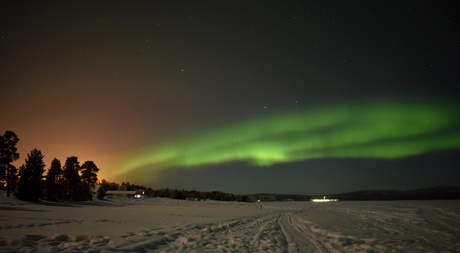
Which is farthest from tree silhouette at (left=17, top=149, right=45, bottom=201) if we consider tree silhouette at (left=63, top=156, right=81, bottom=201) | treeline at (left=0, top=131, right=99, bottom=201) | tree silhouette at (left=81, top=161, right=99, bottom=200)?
tree silhouette at (left=81, top=161, right=99, bottom=200)

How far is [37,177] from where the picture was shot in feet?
156

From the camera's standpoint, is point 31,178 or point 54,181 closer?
point 31,178

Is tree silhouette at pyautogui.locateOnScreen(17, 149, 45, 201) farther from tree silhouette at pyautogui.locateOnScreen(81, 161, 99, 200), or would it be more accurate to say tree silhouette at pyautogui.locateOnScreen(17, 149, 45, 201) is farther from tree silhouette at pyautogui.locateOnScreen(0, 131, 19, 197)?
tree silhouette at pyautogui.locateOnScreen(81, 161, 99, 200)

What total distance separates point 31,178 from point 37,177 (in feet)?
2.86

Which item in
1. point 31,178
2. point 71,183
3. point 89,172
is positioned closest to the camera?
point 31,178

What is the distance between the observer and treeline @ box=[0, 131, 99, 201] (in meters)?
46.4

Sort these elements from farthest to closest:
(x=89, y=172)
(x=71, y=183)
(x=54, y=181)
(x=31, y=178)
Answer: (x=89, y=172), (x=71, y=183), (x=54, y=181), (x=31, y=178)

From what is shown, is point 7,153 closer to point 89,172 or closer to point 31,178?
point 31,178

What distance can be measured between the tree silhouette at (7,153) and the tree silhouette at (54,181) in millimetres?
5740

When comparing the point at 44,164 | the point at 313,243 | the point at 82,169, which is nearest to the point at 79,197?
the point at 44,164

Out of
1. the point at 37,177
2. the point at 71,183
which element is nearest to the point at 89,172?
the point at 71,183

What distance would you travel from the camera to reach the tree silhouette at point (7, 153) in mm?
50406

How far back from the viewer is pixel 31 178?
4678 centimetres

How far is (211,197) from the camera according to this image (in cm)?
13288
